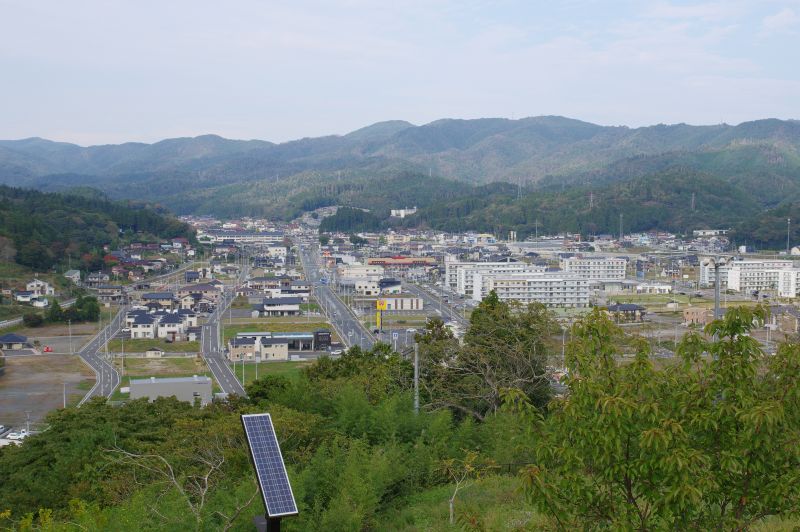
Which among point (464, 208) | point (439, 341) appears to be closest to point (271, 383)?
point (439, 341)

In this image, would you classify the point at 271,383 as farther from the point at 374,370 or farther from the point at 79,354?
the point at 79,354

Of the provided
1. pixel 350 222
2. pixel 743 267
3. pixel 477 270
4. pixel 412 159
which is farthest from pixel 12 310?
pixel 412 159

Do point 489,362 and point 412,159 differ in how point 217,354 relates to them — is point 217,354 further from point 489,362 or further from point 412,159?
point 412,159

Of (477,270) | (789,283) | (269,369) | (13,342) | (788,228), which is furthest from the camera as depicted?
(788,228)

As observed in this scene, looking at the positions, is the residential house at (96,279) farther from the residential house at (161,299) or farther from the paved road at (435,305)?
the paved road at (435,305)

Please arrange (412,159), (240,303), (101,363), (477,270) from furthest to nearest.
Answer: (412,159) < (477,270) < (240,303) < (101,363)

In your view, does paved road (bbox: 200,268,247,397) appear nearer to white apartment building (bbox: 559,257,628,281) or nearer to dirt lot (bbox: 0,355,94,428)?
dirt lot (bbox: 0,355,94,428)

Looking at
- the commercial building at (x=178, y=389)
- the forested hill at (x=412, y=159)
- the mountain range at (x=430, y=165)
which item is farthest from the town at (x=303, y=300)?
the forested hill at (x=412, y=159)
